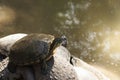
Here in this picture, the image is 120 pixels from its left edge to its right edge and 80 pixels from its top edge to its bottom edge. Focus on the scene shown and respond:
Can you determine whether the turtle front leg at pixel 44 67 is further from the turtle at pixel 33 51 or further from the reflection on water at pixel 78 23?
the reflection on water at pixel 78 23

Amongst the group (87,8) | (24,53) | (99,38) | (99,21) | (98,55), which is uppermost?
(87,8)

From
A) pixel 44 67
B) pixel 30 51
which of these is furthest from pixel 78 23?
pixel 30 51

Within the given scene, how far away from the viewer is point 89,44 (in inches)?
272

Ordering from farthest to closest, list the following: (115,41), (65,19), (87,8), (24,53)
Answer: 1. (87,8)
2. (65,19)
3. (115,41)
4. (24,53)

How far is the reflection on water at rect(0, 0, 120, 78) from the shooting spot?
263 inches

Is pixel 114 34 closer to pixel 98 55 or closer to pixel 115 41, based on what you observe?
pixel 115 41

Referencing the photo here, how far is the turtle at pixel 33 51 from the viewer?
11.5 feet

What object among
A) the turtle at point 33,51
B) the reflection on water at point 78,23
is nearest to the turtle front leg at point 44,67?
the turtle at point 33,51

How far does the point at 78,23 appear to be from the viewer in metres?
7.80

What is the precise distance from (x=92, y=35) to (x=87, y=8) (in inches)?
62.9

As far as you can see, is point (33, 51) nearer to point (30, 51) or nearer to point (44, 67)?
point (30, 51)

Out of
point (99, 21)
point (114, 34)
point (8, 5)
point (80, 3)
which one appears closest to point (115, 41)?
point (114, 34)

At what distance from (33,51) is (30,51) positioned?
0.12 ft

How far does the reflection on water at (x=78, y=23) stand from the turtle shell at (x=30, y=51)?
294 cm
